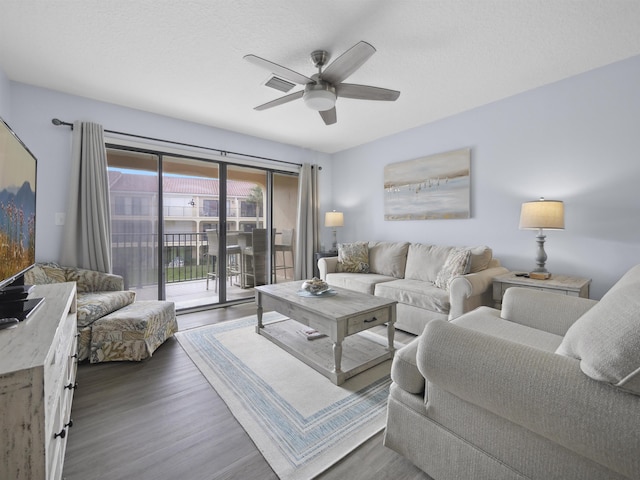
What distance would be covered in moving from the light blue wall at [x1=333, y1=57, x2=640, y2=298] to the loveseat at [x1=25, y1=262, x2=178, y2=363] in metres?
3.32

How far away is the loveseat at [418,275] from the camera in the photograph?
2566 mm

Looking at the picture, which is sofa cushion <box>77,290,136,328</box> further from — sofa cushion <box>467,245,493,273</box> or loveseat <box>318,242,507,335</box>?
sofa cushion <box>467,245,493,273</box>

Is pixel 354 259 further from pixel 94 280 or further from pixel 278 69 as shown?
pixel 94 280

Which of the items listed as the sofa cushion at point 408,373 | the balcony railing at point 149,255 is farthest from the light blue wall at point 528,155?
the sofa cushion at point 408,373

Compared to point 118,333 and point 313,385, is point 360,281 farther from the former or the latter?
point 118,333

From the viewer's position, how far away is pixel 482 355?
39.8 inches

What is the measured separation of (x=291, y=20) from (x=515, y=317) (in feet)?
8.11

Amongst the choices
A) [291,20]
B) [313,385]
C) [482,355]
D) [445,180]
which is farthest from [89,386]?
[445,180]

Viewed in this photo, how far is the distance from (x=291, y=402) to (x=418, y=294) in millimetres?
1618

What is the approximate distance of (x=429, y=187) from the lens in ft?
12.4

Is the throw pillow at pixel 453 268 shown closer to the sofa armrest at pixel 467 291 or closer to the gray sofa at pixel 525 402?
the sofa armrest at pixel 467 291

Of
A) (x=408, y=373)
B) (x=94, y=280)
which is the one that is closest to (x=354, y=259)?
(x=408, y=373)

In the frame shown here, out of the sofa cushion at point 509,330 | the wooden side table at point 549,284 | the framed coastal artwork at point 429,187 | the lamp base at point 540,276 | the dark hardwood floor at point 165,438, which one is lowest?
the dark hardwood floor at point 165,438

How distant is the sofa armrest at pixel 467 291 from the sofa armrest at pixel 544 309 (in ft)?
1.62
